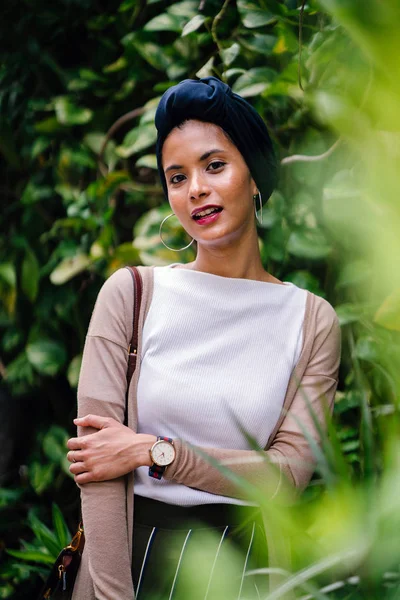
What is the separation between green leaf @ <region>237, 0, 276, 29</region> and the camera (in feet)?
5.03

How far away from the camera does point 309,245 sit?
5.02 feet

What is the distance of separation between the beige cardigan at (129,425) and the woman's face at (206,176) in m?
0.17

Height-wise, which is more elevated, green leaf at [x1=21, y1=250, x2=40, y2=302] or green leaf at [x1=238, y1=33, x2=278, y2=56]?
green leaf at [x1=238, y1=33, x2=278, y2=56]

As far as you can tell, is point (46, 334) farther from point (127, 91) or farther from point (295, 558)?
point (295, 558)

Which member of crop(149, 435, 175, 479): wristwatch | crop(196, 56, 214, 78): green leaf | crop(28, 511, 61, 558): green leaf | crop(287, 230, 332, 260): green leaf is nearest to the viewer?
crop(149, 435, 175, 479): wristwatch

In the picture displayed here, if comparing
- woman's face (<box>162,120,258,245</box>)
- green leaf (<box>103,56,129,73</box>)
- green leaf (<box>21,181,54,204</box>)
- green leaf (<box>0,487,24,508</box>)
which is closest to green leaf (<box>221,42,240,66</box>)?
green leaf (<box>103,56,129,73</box>)

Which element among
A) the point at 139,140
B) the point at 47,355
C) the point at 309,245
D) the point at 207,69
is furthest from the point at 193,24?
the point at 47,355

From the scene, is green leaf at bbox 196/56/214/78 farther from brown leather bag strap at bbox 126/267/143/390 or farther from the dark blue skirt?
the dark blue skirt

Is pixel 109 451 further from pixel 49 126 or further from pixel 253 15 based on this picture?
pixel 49 126

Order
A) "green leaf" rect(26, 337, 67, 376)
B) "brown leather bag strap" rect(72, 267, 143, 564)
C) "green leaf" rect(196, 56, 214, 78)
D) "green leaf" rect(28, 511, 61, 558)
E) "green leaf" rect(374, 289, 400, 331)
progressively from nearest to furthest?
"green leaf" rect(374, 289, 400, 331), "brown leather bag strap" rect(72, 267, 143, 564), "green leaf" rect(196, 56, 214, 78), "green leaf" rect(28, 511, 61, 558), "green leaf" rect(26, 337, 67, 376)

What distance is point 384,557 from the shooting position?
0.31 metres

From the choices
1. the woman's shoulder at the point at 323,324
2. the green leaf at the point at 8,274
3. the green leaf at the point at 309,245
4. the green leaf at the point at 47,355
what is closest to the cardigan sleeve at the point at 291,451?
the woman's shoulder at the point at 323,324

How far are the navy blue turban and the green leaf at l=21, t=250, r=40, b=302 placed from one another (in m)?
1.05

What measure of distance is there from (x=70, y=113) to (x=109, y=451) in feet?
4.14
